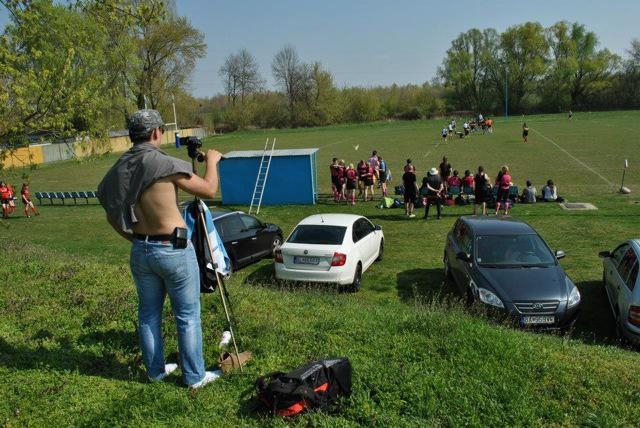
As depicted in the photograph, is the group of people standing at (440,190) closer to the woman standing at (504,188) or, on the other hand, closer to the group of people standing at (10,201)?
the woman standing at (504,188)

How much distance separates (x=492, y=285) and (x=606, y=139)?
1546 inches

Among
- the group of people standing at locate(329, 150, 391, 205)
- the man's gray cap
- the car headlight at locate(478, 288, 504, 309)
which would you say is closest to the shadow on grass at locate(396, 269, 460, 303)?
the car headlight at locate(478, 288, 504, 309)

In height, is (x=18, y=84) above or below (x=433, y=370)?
above

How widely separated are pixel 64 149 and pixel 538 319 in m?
53.0

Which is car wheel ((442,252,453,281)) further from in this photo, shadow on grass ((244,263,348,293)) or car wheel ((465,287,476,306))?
shadow on grass ((244,263,348,293))

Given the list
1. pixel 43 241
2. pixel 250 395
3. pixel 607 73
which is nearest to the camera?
pixel 250 395

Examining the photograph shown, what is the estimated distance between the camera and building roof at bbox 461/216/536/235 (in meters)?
10.5

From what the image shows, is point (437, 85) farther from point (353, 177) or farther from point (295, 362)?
point (295, 362)

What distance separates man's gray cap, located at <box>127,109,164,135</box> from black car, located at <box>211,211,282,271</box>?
905 centimetres

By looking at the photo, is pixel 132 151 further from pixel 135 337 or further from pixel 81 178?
pixel 81 178

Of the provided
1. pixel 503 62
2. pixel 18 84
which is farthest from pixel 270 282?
pixel 503 62

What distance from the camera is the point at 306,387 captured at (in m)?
3.85

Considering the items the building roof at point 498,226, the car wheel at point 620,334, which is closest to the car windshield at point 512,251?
the building roof at point 498,226

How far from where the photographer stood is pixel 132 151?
3.87 meters
